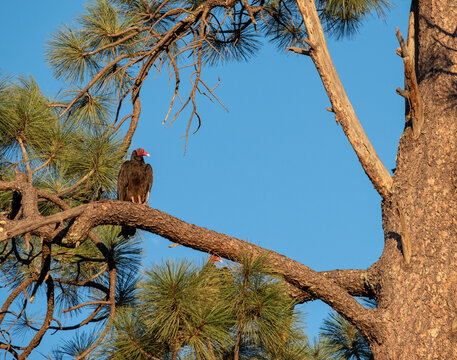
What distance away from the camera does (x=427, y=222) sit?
312 cm

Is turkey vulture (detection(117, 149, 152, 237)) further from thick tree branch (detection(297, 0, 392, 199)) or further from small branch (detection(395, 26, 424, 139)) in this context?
small branch (detection(395, 26, 424, 139))

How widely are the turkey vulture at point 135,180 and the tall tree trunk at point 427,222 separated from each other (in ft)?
6.76

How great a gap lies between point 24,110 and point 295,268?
2074 mm

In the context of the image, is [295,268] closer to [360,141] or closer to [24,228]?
[360,141]

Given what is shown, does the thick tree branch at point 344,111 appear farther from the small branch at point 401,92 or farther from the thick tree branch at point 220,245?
the thick tree branch at point 220,245

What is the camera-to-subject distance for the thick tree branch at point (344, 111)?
3.35 metres

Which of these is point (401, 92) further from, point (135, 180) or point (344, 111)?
point (135, 180)

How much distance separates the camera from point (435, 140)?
130 inches

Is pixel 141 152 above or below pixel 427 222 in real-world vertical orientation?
above

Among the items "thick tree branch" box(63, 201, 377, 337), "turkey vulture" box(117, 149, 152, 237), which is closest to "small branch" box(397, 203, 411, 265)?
"thick tree branch" box(63, 201, 377, 337)

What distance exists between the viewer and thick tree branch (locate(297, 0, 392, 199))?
335 centimetres

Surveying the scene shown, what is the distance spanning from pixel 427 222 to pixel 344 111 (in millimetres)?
790

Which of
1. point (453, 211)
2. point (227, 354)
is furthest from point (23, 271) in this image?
point (453, 211)

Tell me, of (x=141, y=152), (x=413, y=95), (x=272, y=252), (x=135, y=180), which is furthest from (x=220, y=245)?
(x=141, y=152)
